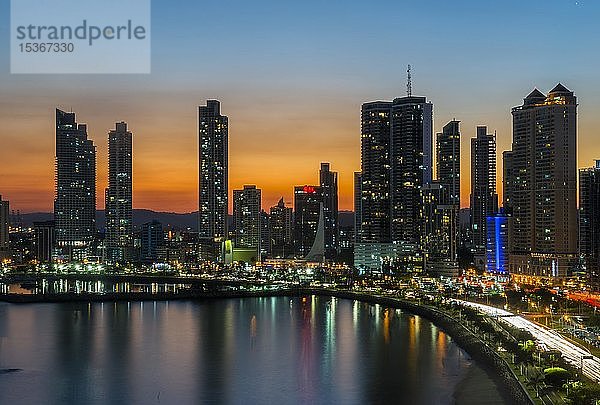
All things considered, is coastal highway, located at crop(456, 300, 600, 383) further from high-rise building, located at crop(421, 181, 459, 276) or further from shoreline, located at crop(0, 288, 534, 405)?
high-rise building, located at crop(421, 181, 459, 276)

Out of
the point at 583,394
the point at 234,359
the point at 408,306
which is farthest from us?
the point at 408,306

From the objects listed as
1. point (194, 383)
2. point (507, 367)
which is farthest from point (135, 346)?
point (507, 367)

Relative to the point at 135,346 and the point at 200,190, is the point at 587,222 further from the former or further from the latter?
the point at 200,190

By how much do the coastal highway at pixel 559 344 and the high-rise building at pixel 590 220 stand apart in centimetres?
720

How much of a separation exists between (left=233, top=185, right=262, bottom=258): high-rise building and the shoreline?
689 inches

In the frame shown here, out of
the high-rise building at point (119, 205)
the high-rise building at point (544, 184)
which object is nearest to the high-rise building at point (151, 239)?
the high-rise building at point (119, 205)

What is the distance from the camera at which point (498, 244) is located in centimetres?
3198

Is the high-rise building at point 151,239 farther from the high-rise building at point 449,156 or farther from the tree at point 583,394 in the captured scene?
the tree at point 583,394

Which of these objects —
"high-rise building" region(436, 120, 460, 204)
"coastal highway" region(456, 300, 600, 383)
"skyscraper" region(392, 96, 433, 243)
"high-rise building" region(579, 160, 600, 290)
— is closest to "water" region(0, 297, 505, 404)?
"coastal highway" region(456, 300, 600, 383)

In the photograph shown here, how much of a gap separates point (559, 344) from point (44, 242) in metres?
40.8

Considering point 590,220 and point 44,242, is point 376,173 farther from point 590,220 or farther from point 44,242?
point 44,242

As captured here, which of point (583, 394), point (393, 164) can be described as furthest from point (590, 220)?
point (583, 394)

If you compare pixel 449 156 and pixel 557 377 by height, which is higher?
pixel 449 156

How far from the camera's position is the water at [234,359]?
11047 mm
